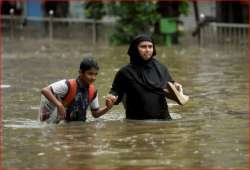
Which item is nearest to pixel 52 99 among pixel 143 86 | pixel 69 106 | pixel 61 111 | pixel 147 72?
pixel 61 111

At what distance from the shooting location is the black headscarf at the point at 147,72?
38.7 feet

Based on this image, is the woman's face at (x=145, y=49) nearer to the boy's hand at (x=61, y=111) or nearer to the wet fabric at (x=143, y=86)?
the wet fabric at (x=143, y=86)

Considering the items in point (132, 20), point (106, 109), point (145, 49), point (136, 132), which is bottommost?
point (136, 132)

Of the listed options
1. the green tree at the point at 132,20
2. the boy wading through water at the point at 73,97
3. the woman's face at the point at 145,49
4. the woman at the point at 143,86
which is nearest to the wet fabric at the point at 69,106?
the boy wading through water at the point at 73,97

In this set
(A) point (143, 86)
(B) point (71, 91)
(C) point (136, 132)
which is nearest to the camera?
(C) point (136, 132)

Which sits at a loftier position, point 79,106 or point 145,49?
point 145,49

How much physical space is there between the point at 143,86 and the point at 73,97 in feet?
3.34

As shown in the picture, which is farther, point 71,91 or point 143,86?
point 143,86

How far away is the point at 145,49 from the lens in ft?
38.1

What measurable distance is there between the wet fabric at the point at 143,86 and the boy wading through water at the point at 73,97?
1.68 feet

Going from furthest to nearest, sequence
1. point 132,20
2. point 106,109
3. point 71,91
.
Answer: point 132,20, point 106,109, point 71,91

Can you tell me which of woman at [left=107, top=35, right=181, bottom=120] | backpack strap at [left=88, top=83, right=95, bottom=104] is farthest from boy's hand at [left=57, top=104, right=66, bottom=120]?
woman at [left=107, top=35, right=181, bottom=120]

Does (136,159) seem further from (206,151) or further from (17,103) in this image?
(17,103)

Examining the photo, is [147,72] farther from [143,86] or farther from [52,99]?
[52,99]
